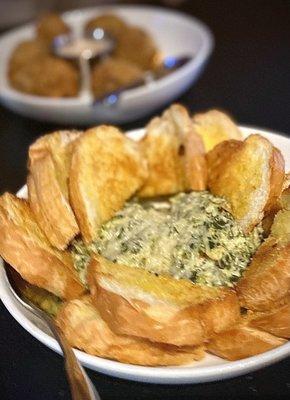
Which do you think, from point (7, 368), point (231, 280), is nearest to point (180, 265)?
point (231, 280)

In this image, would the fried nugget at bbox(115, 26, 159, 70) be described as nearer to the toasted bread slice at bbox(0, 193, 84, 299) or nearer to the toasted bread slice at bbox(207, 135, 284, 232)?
the toasted bread slice at bbox(207, 135, 284, 232)

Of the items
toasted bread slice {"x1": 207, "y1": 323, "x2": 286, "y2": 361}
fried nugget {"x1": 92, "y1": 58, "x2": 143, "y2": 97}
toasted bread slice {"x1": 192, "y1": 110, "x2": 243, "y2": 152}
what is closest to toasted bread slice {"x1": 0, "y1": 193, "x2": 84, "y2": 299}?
toasted bread slice {"x1": 207, "y1": 323, "x2": 286, "y2": 361}

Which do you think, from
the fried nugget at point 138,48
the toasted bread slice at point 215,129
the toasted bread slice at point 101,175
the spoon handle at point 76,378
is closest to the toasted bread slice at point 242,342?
→ the spoon handle at point 76,378

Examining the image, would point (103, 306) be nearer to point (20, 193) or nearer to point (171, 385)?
point (171, 385)

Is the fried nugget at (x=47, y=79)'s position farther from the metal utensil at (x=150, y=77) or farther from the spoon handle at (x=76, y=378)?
the spoon handle at (x=76, y=378)

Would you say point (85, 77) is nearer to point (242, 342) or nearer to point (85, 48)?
point (85, 48)

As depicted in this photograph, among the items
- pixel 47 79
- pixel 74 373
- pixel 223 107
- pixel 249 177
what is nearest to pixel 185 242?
pixel 249 177

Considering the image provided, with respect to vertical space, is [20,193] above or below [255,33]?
above
